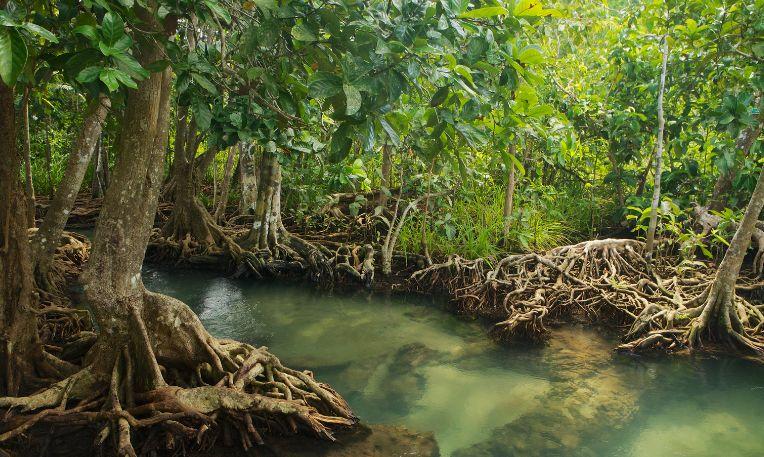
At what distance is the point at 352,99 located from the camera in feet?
7.07

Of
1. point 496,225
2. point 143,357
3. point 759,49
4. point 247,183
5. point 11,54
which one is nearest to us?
point 11,54

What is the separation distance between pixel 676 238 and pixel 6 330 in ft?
23.4

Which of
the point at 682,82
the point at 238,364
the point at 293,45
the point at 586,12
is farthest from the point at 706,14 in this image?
the point at 238,364

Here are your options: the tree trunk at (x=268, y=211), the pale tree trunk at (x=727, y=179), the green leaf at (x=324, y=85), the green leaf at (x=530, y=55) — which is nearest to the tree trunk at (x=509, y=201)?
the pale tree trunk at (x=727, y=179)

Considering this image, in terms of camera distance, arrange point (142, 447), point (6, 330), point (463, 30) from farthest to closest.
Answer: point (6, 330) < point (142, 447) < point (463, 30)

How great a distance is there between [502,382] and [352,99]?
3.74m

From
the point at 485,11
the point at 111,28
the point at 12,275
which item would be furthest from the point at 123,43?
the point at 12,275

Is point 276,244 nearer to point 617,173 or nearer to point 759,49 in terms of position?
point 617,173

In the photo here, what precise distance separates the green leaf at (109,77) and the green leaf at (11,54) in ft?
1.49

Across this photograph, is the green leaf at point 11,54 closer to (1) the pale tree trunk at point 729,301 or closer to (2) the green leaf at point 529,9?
(2) the green leaf at point 529,9

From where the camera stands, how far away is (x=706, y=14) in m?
6.04

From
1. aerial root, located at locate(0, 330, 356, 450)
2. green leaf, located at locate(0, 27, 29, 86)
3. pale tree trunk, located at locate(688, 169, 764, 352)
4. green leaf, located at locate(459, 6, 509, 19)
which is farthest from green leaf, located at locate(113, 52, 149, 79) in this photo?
pale tree trunk, located at locate(688, 169, 764, 352)

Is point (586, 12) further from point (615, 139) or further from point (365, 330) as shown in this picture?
point (365, 330)

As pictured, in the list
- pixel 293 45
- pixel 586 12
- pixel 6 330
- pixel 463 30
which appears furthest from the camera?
pixel 586 12
